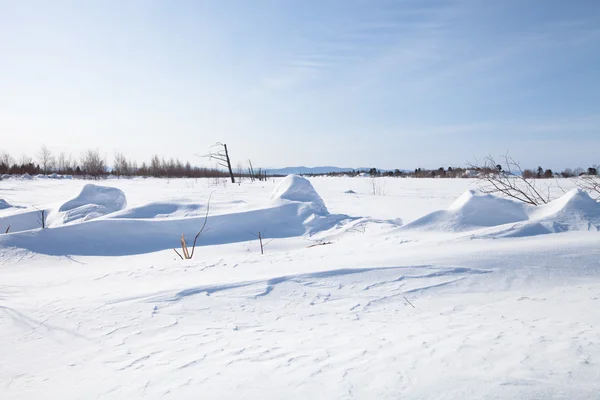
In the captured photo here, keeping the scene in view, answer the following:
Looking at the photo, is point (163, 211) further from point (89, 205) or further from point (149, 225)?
point (89, 205)

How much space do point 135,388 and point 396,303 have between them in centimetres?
134

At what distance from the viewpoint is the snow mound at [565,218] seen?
113 inches

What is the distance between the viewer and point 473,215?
3.39 m

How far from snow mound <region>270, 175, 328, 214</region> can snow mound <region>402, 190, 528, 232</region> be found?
2.90 m

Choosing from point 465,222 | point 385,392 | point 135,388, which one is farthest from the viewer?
point 465,222

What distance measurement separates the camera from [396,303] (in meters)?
1.91

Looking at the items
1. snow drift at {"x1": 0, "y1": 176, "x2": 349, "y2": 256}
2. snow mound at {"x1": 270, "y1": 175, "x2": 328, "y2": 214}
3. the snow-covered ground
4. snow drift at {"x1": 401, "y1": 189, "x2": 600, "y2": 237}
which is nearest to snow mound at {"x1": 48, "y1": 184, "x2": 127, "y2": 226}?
snow drift at {"x1": 0, "y1": 176, "x2": 349, "y2": 256}

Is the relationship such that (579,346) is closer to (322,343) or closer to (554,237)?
(322,343)

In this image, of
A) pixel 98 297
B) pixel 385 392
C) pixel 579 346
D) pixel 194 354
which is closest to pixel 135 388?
pixel 194 354

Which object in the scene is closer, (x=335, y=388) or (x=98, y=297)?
(x=335, y=388)

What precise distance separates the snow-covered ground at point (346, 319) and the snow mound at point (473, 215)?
2 centimetres

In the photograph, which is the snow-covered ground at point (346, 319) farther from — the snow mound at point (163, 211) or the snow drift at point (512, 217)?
→ the snow mound at point (163, 211)

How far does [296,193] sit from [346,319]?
4.92m

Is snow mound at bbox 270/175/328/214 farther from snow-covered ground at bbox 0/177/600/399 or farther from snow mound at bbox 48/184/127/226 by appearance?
snow mound at bbox 48/184/127/226
